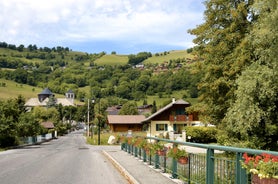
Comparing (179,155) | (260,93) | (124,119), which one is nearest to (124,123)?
(124,119)

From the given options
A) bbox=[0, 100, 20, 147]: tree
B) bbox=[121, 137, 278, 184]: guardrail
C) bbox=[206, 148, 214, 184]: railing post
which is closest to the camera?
bbox=[121, 137, 278, 184]: guardrail

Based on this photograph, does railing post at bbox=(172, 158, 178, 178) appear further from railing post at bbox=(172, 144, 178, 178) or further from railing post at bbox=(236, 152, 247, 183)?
railing post at bbox=(236, 152, 247, 183)

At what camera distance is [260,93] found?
24.2 meters

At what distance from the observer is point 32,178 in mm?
12836

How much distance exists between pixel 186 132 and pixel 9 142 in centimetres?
2105

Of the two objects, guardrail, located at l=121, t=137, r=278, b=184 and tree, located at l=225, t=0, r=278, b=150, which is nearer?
guardrail, located at l=121, t=137, r=278, b=184

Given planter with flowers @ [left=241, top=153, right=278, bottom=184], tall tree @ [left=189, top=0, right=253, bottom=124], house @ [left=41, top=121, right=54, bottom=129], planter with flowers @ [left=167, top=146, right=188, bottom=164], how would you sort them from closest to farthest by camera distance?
planter with flowers @ [left=241, top=153, right=278, bottom=184]
planter with flowers @ [left=167, top=146, right=188, bottom=164]
tall tree @ [left=189, top=0, right=253, bottom=124]
house @ [left=41, top=121, right=54, bottom=129]

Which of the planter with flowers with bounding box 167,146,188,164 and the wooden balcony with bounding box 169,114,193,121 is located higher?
the wooden balcony with bounding box 169,114,193,121

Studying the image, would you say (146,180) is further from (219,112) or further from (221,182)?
(219,112)

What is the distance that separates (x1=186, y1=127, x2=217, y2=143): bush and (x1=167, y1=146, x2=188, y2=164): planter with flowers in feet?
117

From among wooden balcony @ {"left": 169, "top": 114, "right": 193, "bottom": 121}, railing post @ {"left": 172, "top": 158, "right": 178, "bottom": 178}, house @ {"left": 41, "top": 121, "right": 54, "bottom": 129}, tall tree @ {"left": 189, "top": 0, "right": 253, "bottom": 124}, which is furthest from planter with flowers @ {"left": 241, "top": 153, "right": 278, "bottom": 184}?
house @ {"left": 41, "top": 121, "right": 54, "bottom": 129}

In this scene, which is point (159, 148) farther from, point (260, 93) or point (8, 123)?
point (8, 123)

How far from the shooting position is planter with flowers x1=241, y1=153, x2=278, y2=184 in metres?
5.36

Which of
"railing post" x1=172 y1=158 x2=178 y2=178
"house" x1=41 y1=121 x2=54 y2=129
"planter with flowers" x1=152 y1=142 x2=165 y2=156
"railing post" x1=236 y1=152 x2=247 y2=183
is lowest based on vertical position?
"house" x1=41 y1=121 x2=54 y2=129
